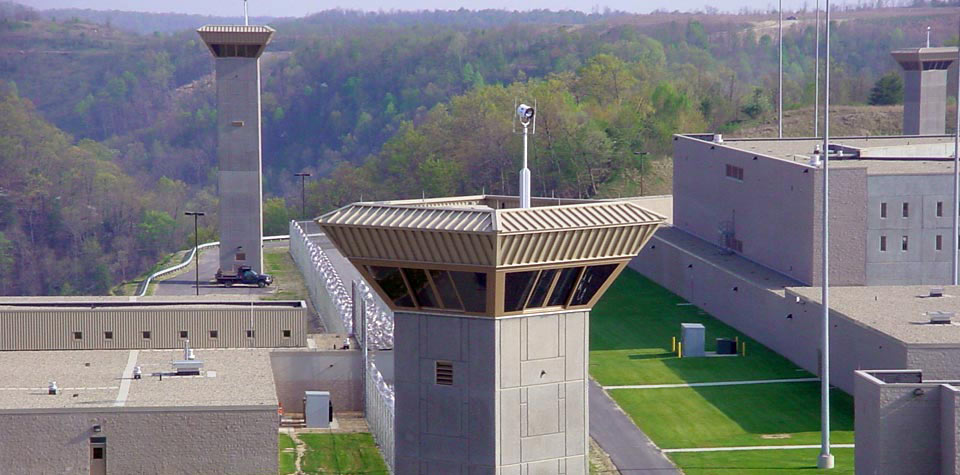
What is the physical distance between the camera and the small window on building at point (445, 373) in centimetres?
2722

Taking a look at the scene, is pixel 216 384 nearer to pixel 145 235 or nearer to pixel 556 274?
pixel 556 274

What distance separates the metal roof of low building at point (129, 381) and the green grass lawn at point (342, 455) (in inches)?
100

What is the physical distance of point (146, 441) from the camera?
139 feet

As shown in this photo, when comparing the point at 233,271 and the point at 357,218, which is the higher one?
the point at 357,218

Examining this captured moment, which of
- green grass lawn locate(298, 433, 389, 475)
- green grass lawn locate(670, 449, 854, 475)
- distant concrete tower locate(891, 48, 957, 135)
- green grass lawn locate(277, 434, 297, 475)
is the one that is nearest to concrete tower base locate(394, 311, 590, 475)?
green grass lawn locate(277, 434, 297, 475)

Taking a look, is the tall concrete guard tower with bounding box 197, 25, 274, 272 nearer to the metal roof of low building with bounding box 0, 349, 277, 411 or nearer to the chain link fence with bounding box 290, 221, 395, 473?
the chain link fence with bounding box 290, 221, 395, 473

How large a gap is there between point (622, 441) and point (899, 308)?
40.5 feet

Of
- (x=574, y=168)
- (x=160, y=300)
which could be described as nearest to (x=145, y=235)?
(x=574, y=168)

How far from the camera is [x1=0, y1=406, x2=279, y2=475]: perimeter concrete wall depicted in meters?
42.0

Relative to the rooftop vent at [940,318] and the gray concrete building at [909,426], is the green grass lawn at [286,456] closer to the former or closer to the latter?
the gray concrete building at [909,426]

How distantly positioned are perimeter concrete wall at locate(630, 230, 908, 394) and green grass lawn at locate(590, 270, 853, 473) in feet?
2.12

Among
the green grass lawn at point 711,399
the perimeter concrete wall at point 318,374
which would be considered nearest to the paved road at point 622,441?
the green grass lawn at point 711,399

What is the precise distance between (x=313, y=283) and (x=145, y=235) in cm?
10140

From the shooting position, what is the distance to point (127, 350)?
54.0m
